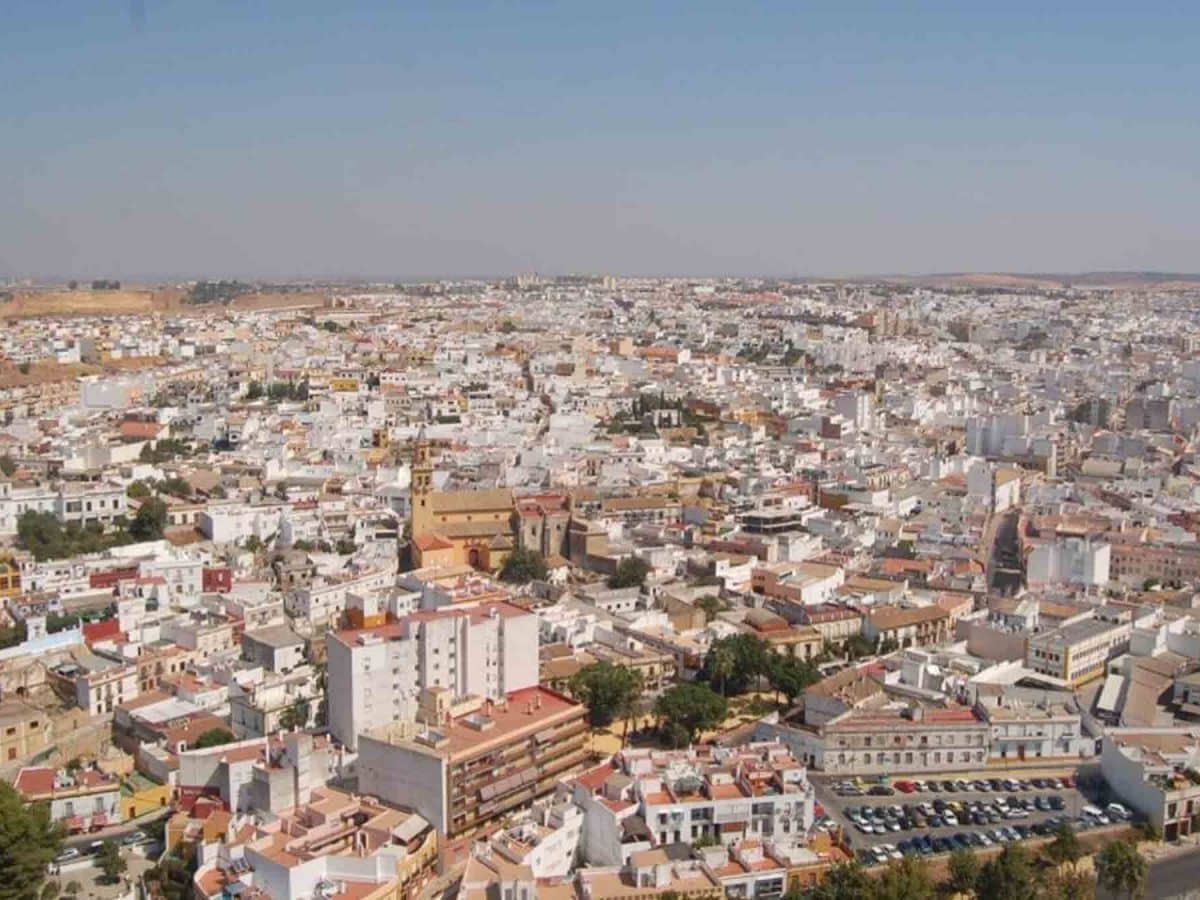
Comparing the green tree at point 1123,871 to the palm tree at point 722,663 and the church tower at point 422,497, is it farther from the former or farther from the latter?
the church tower at point 422,497

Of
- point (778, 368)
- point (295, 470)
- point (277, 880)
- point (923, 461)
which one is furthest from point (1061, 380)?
point (277, 880)

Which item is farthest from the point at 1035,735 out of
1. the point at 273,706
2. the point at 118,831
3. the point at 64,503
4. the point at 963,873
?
the point at 64,503

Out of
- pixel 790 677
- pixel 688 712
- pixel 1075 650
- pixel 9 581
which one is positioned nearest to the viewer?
pixel 688 712

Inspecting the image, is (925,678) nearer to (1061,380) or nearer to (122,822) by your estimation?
(122,822)

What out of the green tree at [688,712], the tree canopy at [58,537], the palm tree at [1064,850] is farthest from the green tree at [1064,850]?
the tree canopy at [58,537]

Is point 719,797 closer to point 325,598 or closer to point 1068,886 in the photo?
point 1068,886

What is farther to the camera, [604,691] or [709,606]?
[709,606]
